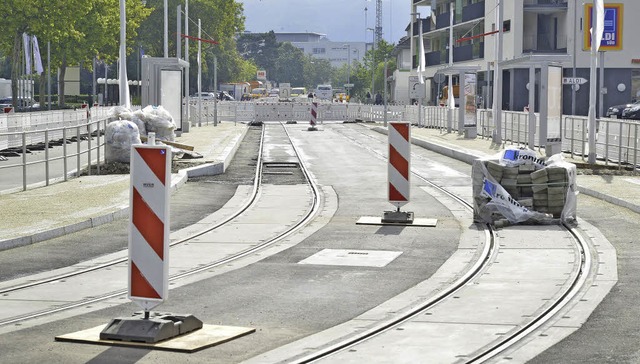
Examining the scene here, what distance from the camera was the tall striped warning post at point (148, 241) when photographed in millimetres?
9562

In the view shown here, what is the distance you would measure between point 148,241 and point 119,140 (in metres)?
19.0

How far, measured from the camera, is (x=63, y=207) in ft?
64.5

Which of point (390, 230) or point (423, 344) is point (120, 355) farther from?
point (390, 230)

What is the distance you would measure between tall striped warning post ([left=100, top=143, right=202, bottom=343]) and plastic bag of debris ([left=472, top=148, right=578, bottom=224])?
29.9ft

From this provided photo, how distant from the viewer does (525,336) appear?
32.2 ft

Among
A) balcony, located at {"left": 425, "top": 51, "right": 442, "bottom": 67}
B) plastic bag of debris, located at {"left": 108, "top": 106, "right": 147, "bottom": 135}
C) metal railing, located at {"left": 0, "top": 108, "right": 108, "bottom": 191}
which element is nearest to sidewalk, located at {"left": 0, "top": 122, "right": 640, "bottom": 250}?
metal railing, located at {"left": 0, "top": 108, "right": 108, "bottom": 191}

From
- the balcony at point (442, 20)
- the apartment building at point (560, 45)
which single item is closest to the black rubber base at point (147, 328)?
the apartment building at point (560, 45)

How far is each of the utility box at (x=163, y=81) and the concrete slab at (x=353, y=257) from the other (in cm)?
2770

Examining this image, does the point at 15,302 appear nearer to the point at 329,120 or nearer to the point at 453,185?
the point at 453,185

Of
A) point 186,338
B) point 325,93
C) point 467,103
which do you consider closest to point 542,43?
point 467,103

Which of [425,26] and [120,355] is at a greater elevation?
[425,26]

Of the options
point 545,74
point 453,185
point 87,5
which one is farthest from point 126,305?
point 87,5

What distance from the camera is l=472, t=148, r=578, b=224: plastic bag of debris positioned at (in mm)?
18062

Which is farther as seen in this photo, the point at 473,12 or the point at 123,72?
the point at 473,12
